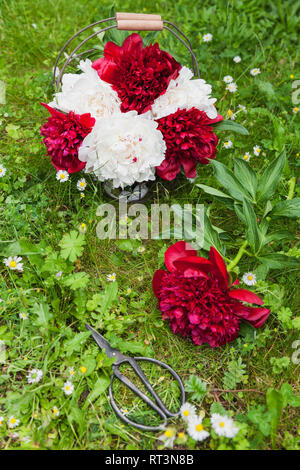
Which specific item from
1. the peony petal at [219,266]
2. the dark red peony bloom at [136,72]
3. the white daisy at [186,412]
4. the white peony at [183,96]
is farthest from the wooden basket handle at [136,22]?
the white daisy at [186,412]

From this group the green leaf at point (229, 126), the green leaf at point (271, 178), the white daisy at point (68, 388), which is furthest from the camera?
the green leaf at point (229, 126)

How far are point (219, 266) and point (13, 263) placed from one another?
0.80 m

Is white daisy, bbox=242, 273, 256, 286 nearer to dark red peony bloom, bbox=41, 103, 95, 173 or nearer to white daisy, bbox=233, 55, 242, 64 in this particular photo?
dark red peony bloom, bbox=41, 103, 95, 173

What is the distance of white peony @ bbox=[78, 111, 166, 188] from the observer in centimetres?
162

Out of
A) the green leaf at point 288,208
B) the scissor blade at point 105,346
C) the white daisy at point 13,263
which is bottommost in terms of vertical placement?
the scissor blade at point 105,346

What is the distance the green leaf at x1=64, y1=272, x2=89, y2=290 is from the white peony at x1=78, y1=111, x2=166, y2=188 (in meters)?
0.42

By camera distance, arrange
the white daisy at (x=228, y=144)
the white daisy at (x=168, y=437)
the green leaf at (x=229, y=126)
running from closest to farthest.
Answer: the white daisy at (x=168, y=437)
the green leaf at (x=229, y=126)
the white daisy at (x=228, y=144)

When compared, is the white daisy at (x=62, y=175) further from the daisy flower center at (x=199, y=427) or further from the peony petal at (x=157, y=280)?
the daisy flower center at (x=199, y=427)

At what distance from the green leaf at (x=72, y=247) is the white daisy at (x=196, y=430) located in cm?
72

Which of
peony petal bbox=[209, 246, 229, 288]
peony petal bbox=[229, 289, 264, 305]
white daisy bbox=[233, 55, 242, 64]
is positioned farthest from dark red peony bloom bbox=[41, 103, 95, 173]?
white daisy bbox=[233, 55, 242, 64]

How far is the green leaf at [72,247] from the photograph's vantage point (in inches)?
63.7

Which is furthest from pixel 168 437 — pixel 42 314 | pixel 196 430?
pixel 42 314
